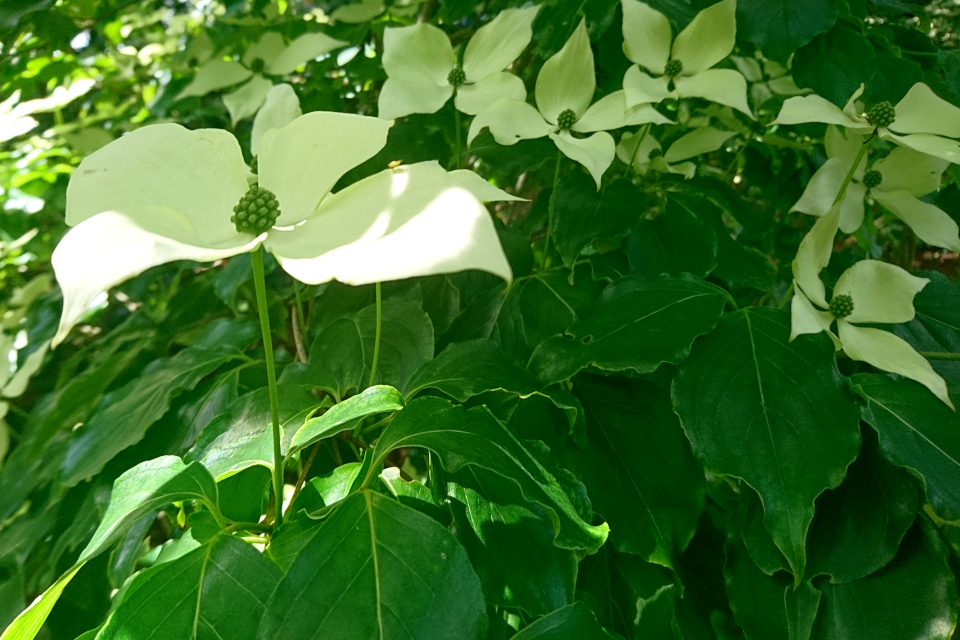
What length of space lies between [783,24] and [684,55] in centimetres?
10

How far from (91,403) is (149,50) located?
980 mm

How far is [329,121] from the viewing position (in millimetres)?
387

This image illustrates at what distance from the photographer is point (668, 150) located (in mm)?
796

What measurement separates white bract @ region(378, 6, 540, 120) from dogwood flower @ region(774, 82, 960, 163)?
0.27 m

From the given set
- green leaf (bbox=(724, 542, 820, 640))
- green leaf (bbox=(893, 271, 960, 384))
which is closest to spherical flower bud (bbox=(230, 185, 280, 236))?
green leaf (bbox=(724, 542, 820, 640))

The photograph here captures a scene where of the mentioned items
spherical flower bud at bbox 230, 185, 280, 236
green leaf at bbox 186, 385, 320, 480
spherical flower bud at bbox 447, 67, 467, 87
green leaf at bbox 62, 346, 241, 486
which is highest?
spherical flower bud at bbox 230, 185, 280, 236

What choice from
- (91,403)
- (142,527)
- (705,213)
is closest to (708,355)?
(705,213)

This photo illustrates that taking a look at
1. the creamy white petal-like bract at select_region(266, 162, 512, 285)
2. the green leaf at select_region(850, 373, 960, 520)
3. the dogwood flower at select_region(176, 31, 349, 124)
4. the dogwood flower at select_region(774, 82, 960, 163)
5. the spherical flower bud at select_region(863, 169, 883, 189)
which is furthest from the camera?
the dogwood flower at select_region(176, 31, 349, 124)

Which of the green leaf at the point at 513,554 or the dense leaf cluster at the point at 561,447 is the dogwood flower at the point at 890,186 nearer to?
the dense leaf cluster at the point at 561,447

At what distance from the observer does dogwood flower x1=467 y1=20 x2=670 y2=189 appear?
601mm

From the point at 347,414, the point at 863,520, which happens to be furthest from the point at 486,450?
the point at 863,520

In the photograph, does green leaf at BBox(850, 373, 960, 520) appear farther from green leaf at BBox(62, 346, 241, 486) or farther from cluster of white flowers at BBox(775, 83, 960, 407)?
green leaf at BBox(62, 346, 241, 486)

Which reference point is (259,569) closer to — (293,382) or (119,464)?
(293,382)

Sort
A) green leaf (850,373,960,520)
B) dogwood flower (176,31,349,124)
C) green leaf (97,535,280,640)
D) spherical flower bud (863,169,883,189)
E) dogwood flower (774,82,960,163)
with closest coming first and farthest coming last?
1. green leaf (97,535,280,640)
2. green leaf (850,373,960,520)
3. dogwood flower (774,82,960,163)
4. spherical flower bud (863,169,883,189)
5. dogwood flower (176,31,349,124)
